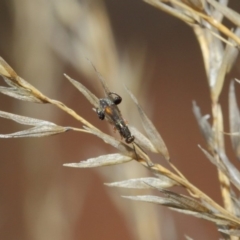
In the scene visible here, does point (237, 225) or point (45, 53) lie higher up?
point (45, 53)

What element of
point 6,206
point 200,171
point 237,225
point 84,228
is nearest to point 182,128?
point 200,171

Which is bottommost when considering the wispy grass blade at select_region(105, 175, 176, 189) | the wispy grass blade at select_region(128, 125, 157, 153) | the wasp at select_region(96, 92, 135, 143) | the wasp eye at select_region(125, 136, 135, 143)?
the wispy grass blade at select_region(105, 175, 176, 189)

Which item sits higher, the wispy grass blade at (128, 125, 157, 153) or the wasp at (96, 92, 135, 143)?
the wasp at (96, 92, 135, 143)

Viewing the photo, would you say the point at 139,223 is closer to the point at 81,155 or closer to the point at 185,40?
the point at 81,155

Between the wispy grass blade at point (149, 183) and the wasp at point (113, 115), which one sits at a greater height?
the wasp at point (113, 115)

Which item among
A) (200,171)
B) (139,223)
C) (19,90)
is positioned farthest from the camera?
(200,171)

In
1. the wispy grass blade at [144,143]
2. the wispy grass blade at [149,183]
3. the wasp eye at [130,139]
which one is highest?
the wasp eye at [130,139]

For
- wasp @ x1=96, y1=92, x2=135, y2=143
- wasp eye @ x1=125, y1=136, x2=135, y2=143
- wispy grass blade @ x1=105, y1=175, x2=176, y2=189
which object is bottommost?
wispy grass blade @ x1=105, y1=175, x2=176, y2=189

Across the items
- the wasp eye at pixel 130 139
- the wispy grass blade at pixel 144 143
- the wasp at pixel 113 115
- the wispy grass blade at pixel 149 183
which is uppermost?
the wasp at pixel 113 115

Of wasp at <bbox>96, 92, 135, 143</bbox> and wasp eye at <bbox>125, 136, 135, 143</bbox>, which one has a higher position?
wasp at <bbox>96, 92, 135, 143</bbox>

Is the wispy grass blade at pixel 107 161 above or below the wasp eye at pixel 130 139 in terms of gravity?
below

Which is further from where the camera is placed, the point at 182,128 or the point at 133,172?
the point at 182,128
